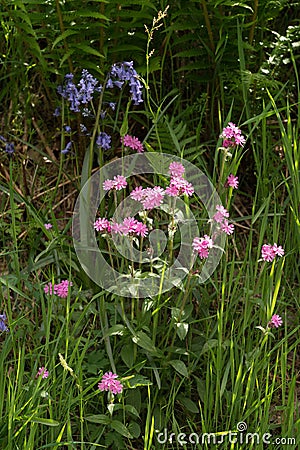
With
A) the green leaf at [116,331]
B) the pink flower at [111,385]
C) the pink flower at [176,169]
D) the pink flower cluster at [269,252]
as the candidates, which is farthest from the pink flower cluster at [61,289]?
the pink flower cluster at [269,252]

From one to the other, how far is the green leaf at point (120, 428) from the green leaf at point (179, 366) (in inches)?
8.1

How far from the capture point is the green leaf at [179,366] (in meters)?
1.85

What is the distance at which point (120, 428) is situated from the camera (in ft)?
5.85

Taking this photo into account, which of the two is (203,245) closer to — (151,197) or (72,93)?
(151,197)

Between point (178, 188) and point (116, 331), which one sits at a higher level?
point (178, 188)

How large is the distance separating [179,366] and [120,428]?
231 mm

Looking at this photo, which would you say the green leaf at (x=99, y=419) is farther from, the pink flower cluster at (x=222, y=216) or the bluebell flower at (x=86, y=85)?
the bluebell flower at (x=86, y=85)

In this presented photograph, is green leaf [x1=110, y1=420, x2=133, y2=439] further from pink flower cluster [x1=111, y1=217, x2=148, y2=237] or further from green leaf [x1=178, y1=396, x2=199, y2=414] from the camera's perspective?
pink flower cluster [x1=111, y1=217, x2=148, y2=237]

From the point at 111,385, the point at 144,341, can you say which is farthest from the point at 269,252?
the point at 111,385

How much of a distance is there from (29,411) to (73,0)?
57.3 inches

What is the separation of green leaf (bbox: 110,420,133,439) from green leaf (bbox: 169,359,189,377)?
205 mm

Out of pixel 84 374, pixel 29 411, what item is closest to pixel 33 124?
pixel 84 374

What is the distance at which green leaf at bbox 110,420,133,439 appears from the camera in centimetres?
177

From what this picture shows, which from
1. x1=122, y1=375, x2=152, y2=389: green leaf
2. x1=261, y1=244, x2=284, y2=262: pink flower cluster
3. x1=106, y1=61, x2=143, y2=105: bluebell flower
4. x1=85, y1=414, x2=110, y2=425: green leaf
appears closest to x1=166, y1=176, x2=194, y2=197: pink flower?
x1=261, y1=244, x2=284, y2=262: pink flower cluster
